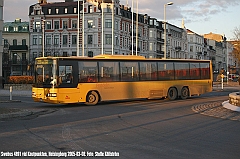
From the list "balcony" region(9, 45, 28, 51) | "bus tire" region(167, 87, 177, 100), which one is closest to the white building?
"balcony" region(9, 45, 28, 51)

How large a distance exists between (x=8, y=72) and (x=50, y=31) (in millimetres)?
13289

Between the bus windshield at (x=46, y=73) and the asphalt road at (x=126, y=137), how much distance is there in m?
6.50

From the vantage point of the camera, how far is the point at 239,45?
225 ft

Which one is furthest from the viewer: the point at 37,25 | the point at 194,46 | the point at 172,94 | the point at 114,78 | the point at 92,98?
the point at 194,46

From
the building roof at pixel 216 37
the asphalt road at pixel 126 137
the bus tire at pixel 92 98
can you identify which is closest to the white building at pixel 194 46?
the building roof at pixel 216 37

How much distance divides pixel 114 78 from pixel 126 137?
1350 centimetres

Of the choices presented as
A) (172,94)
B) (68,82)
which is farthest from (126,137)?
(172,94)

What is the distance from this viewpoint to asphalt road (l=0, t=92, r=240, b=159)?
890cm

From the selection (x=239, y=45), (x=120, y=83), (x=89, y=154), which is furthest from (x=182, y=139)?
(x=239, y=45)

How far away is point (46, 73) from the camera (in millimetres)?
22000

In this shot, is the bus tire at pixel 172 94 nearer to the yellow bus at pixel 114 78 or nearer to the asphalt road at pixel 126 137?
the yellow bus at pixel 114 78

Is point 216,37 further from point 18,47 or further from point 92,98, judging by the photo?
point 92,98

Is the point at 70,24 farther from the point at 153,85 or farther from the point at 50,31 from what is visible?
the point at 153,85

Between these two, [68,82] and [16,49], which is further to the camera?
[16,49]
